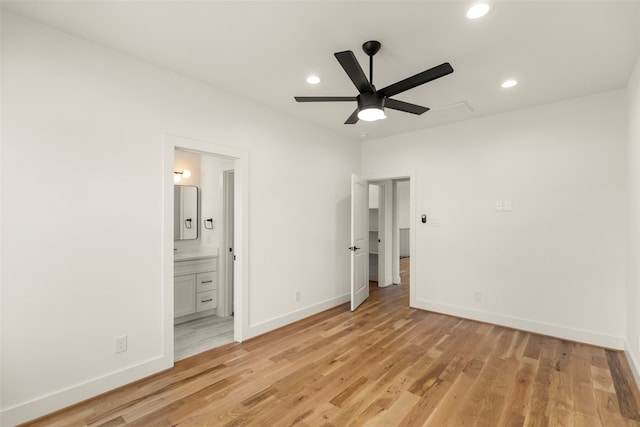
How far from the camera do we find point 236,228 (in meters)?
3.36

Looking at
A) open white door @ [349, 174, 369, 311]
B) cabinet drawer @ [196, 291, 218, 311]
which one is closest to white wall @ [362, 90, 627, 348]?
open white door @ [349, 174, 369, 311]

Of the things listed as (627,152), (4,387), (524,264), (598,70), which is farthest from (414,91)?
(4,387)

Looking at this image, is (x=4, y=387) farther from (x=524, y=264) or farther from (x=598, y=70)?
(x=598, y=70)

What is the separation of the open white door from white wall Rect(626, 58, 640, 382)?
281 cm

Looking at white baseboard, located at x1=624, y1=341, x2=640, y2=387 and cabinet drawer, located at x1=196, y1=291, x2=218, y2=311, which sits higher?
cabinet drawer, located at x1=196, y1=291, x2=218, y2=311

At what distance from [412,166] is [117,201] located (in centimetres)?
375

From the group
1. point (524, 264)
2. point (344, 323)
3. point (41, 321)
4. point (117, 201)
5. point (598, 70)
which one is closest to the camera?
point (41, 321)

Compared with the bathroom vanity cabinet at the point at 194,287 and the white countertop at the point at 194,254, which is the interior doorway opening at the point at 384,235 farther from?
the bathroom vanity cabinet at the point at 194,287

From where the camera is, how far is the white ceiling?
6.30 ft

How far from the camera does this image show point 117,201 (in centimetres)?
240

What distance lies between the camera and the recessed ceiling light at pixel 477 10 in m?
1.86

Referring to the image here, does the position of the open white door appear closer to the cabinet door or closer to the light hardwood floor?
the light hardwood floor

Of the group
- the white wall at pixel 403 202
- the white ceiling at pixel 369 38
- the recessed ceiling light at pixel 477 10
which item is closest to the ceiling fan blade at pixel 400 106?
the white ceiling at pixel 369 38

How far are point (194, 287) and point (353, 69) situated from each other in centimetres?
336
